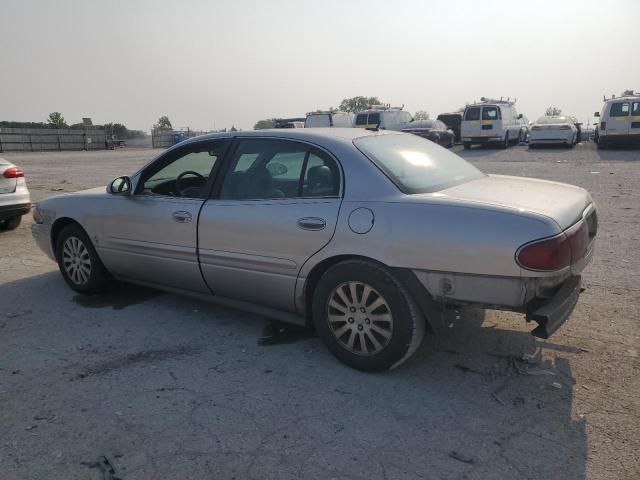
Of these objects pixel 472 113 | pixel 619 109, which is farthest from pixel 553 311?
pixel 472 113

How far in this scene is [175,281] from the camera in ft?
14.3

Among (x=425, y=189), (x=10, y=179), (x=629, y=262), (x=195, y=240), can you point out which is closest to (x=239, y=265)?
(x=195, y=240)

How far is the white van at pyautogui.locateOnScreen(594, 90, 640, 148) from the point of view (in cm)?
2184

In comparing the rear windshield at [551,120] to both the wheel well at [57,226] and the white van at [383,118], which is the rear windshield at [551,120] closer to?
the white van at [383,118]

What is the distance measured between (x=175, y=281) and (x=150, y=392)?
126 cm

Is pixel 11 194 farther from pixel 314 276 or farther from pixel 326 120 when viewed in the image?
pixel 326 120

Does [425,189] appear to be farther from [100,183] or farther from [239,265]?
[100,183]

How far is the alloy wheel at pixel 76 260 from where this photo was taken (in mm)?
4973

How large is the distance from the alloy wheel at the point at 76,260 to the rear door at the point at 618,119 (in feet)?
75.4

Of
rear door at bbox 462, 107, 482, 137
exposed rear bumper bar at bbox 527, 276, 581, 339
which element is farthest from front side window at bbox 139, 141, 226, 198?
rear door at bbox 462, 107, 482, 137

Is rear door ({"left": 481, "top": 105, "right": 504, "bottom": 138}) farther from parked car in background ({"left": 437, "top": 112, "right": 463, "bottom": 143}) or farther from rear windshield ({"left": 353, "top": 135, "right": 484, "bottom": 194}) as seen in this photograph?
rear windshield ({"left": 353, "top": 135, "right": 484, "bottom": 194})

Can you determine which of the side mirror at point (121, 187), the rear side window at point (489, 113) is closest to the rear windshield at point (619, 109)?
the rear side window at point (489, 113)

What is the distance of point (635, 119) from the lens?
71.6 feet

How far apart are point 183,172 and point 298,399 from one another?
7.57ft
